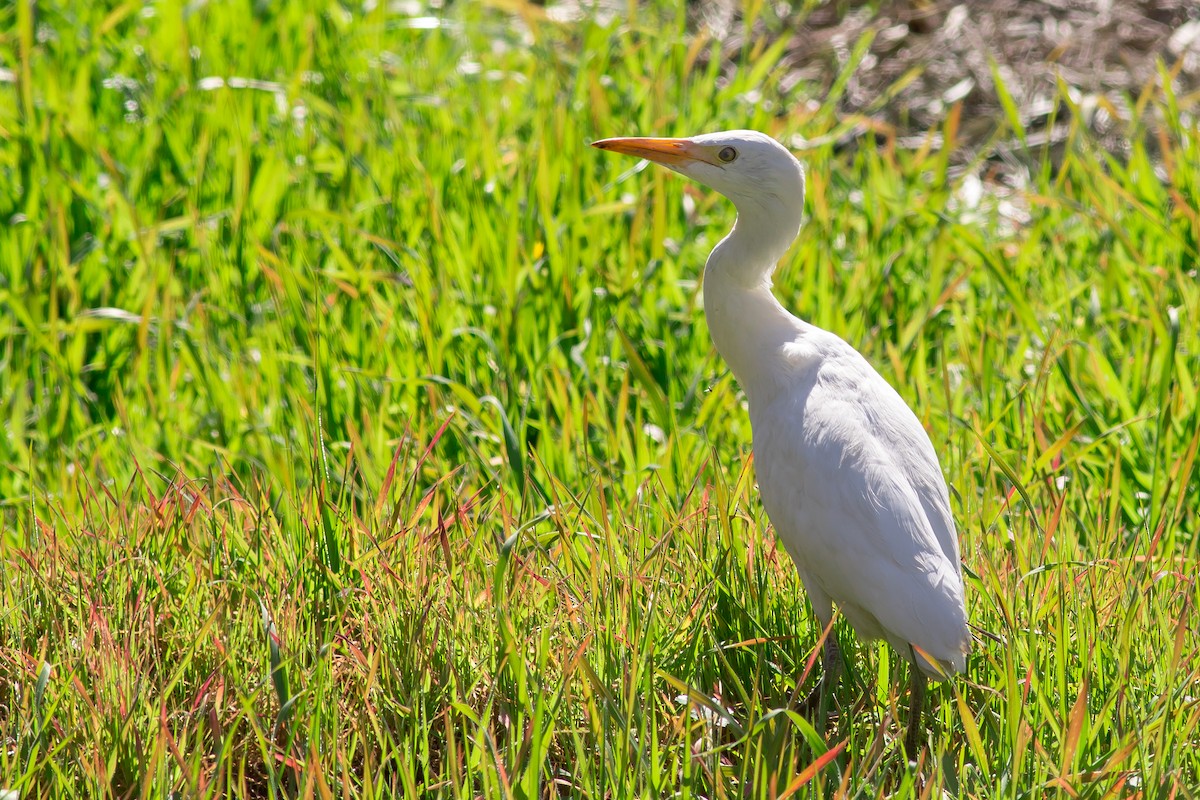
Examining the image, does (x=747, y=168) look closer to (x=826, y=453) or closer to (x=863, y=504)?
(x=826, y=453)

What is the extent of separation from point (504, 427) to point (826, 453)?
0.78m

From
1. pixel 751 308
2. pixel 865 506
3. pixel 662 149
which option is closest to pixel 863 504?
pixel 865 506

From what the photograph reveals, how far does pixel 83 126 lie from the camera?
4.39 m

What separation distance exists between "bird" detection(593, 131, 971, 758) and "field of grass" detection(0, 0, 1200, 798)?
129 mm

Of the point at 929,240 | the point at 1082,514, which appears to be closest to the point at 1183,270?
the point at 929,240

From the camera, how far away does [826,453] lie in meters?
2.41

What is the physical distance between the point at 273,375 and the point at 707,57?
3.32 metres

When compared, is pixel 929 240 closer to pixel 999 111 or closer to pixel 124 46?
pixel 999 111

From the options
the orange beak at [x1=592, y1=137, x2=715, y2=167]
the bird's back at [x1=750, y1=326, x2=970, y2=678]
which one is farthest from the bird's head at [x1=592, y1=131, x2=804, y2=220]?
the bird's back at [x1=750, y1=326, x2=970, y2=678]

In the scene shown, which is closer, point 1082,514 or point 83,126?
point 1082,514

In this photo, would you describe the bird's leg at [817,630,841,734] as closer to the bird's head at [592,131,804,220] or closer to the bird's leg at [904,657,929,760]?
the bird's leg at [904,657,929,760]

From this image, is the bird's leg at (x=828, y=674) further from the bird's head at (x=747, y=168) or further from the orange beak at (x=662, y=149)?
the orange beak at (x=662, y=149)

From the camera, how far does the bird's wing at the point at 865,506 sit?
7.14 feet

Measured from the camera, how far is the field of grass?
211cm
